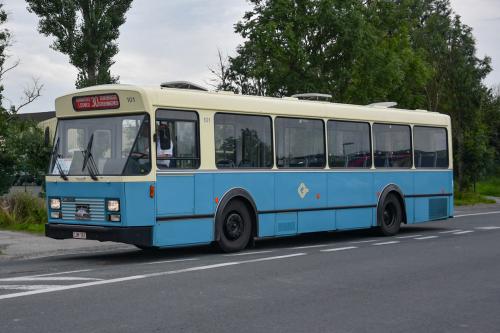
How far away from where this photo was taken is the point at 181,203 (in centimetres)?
1347

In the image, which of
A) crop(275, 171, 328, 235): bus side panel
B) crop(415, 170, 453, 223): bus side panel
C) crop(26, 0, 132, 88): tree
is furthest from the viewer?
crop(26, 0, 132, 88): tree

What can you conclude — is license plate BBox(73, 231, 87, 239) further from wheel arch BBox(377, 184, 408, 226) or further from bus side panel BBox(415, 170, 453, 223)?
bus side panel BBox(415, 170, 453, 223)

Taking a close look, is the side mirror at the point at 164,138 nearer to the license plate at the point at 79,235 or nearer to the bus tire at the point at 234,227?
the bus tire at the point at 234,227

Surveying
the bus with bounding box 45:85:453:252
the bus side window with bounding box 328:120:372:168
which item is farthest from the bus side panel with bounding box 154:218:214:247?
the bus side window with bounding box 328:120:372:168

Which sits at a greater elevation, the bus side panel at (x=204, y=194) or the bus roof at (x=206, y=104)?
the bus roof at (x=206, y=104)

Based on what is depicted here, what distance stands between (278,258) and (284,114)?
→ 3.46 meters

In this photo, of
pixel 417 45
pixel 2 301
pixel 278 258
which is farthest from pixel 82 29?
pixel 2 301

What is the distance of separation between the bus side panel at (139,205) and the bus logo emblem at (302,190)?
3.93 metres

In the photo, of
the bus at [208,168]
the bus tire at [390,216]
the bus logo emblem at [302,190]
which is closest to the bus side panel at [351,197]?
the bus at [208,168]

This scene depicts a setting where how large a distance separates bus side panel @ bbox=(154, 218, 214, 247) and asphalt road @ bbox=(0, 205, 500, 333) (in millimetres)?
316

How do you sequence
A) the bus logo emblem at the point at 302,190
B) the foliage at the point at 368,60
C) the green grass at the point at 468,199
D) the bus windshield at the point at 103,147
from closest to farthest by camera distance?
the bus windshield at the point at 103,147 → the bus logo emblem at the point at 302,190 → the foliage at the point at 368,60 → the green grass at the point at 468,199

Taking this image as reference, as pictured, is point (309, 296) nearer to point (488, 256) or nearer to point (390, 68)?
point (488, 256)

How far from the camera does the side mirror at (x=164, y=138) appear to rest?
1324cm

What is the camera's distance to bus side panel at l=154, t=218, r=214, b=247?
13.1m
